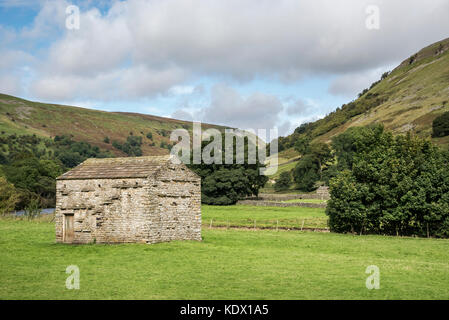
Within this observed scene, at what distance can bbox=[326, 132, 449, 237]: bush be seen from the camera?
38.6m

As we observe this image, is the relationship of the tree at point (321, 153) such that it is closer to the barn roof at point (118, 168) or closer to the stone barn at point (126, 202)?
the stone barn at point (126, 202)

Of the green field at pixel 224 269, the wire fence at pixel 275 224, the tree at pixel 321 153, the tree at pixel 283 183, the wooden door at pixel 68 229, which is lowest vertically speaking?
the wire fence at pixel 275 224

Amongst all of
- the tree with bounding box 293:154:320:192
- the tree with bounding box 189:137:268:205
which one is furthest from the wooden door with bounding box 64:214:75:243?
the tree with bounding box 293:154:320:192

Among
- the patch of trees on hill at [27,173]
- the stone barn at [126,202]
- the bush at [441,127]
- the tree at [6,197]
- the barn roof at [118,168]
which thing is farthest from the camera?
the bush at [441,127]

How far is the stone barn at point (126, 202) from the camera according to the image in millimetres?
29422

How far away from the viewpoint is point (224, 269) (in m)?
21.4

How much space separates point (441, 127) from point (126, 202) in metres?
117

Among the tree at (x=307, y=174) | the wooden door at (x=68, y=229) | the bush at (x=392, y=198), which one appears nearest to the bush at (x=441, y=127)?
the tree at (x=307, y=174)

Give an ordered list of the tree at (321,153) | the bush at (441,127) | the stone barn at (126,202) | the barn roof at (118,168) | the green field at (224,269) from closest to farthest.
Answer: the green field at (224,269) → the stone barn at (126,202) → the barn roof at (118,168) → the bush at (441,127) → the tree at (321,153)

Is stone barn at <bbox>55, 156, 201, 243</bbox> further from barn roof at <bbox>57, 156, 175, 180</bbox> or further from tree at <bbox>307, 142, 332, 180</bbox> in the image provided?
tree at <bbox>307, 142, 332, 180</bbox>
